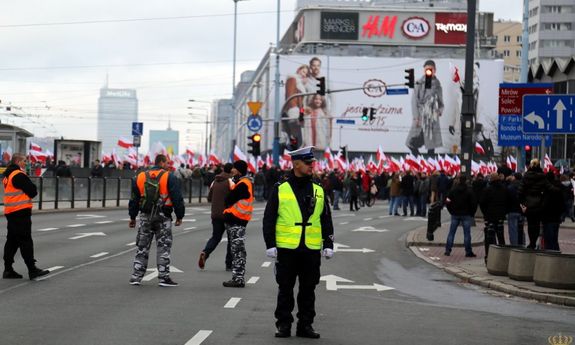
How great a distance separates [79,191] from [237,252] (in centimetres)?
2641

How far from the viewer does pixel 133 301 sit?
507 inches

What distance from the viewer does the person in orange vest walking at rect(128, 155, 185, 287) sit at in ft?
47.5

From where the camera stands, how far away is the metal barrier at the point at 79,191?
37.5 meters

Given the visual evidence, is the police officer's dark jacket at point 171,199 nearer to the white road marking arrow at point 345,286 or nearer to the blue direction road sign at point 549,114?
the white road marking arrow at point 345,286

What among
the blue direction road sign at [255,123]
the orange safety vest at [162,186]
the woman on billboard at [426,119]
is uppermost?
the woman on billboard at [426,119]

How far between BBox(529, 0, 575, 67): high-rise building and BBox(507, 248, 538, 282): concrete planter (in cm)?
13616

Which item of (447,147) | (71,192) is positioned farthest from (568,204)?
(447,147)

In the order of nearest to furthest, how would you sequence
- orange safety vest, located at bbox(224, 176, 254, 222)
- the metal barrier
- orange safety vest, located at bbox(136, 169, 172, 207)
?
orange safety vest, located at bbox(136, 169, 172, 207), orange safety vest, located at bbox(224, 176, 254, 222), the metal barrier

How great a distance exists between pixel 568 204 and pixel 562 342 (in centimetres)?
2877

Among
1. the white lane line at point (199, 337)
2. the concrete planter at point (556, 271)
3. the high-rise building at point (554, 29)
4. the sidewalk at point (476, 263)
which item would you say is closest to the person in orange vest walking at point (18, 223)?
the white lane line at point (199, 337)

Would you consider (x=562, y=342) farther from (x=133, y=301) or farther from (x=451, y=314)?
(x=133, y=301)

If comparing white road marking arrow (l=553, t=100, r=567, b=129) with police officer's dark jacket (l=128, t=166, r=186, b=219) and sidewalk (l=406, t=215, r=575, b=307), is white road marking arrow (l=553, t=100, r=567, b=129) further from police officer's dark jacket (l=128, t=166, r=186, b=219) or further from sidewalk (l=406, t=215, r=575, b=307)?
police officer's dark jacket (l=128, t=166, r=186, b=219)

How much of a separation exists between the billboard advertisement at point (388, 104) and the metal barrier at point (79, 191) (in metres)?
80.5

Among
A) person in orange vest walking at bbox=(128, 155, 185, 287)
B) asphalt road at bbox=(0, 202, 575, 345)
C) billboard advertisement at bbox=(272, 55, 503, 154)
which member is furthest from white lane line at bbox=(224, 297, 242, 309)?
billboard advertisement at bbox=(272, 55, 503, 154)
